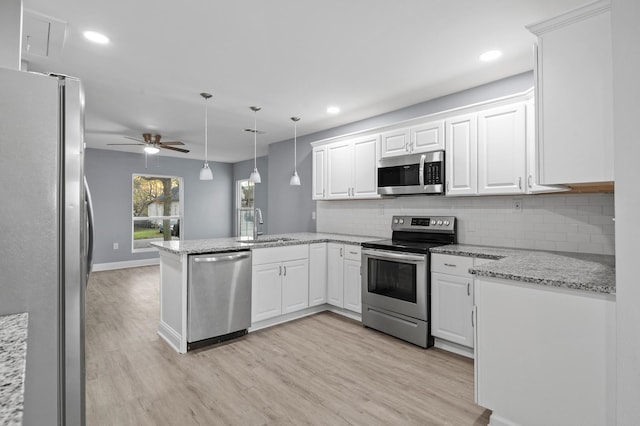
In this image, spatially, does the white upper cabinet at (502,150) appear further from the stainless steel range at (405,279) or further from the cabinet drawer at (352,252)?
the cabinet drawer at (352,252)

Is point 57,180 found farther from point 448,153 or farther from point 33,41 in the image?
point 448,153

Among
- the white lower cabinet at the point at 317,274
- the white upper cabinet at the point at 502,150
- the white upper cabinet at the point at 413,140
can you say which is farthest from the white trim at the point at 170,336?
the white upper cabinet at the point at 502,150

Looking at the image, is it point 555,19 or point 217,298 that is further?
point 217,298

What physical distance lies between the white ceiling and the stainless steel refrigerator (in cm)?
119

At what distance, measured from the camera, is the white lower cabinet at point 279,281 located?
3.45 meters

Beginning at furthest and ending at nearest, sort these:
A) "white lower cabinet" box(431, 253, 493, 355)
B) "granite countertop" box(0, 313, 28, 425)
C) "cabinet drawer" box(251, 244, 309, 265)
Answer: "cabinet drawer" box(251, 244, 309, 265) < "white lower cabinet" box(431, 253, 493, 355) < "granite countertop" box(0, 313, 28, 425)

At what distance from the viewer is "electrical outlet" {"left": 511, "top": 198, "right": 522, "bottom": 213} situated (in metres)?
3.07

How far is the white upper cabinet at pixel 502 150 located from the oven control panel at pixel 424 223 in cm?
50

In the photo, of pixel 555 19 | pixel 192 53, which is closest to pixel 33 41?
pixel 192 53

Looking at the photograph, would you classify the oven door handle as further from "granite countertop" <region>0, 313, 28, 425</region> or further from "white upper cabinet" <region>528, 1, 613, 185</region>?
"granite countertop" <region>0, 313, 28, 425</region>

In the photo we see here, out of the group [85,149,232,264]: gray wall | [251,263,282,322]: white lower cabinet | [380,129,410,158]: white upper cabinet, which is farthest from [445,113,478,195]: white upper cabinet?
[85,149,232,264]: gray wall

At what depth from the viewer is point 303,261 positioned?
3863 mm

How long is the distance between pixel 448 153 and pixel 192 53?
2479 millimetres

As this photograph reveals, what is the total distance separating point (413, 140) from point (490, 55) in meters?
1.07
